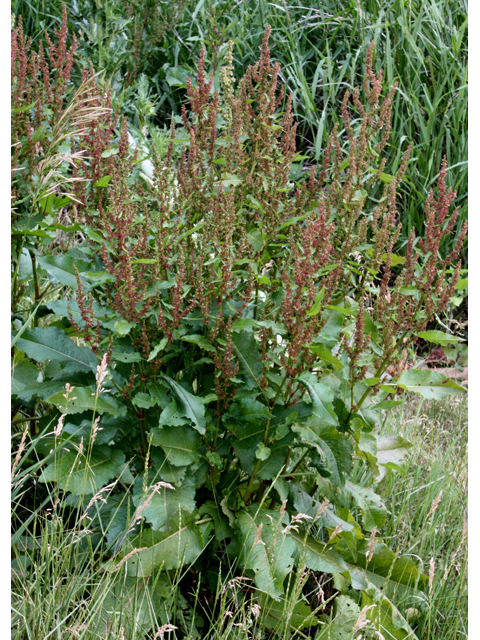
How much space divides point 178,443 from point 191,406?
123 mm

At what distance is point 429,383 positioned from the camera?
1747mm

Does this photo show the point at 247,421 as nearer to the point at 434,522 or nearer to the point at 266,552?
the point at 266,552

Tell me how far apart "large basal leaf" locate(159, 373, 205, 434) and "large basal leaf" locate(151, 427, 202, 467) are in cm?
6

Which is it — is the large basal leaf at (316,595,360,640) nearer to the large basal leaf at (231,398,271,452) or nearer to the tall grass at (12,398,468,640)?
the tall grass at (12,398,468,640)

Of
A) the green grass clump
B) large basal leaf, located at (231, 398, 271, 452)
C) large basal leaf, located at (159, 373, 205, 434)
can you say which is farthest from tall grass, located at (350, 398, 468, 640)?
large basal leaf, located at (159, 373, 205, 434)

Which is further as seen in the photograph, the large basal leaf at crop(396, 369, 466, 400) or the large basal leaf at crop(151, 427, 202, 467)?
the large basal leaf at crop(396, 369, 466, 400)

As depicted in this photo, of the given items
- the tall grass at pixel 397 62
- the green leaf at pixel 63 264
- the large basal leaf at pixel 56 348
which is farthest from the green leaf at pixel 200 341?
the tall grass at pixel 397 62

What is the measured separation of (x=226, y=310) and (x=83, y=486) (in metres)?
0.56

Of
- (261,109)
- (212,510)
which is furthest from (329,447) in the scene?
(261,109)

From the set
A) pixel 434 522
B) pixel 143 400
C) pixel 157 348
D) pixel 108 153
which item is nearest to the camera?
pixel 157 348

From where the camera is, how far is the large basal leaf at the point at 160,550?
158cm

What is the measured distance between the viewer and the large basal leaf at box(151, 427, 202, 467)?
1576 mm

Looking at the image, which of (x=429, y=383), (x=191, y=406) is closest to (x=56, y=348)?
(x=191, y=406)

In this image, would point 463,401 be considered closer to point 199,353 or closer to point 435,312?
point 435,312
